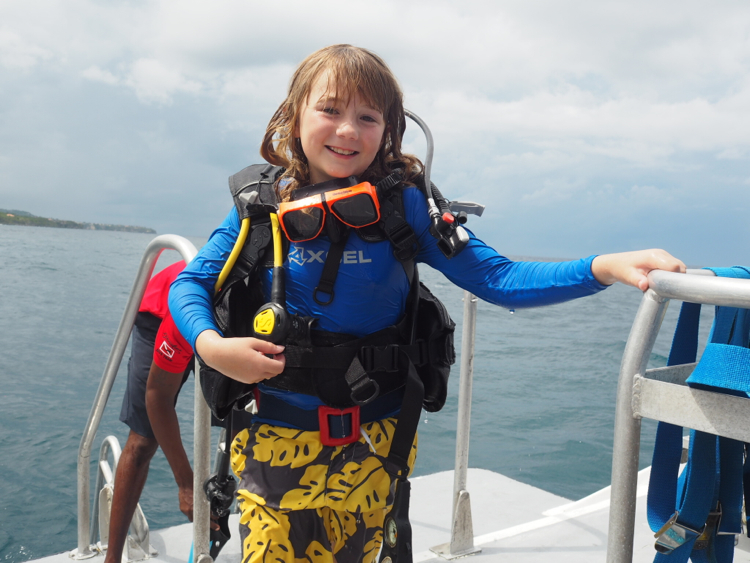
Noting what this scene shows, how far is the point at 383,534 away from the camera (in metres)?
1.24

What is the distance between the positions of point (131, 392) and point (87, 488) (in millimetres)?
384

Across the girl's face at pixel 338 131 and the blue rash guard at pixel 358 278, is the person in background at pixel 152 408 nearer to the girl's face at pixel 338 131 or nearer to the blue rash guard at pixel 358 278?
the blue rash guard at pixel 358 278

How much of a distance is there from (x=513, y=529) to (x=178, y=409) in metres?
6.33

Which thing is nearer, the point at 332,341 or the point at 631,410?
the point at 631,410

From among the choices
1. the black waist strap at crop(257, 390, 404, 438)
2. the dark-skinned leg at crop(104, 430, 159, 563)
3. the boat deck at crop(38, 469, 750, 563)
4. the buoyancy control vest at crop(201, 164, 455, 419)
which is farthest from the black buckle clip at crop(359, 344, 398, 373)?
the dark-skinned leg at crop(104, 430, 159, 563)

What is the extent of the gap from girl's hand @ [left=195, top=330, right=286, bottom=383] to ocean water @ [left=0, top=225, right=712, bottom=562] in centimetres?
215

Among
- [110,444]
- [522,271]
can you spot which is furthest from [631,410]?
[110,444]

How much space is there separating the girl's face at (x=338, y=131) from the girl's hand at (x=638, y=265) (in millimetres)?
575

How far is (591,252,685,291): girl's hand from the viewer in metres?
0.84

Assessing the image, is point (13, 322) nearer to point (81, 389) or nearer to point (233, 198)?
point (81, 389)

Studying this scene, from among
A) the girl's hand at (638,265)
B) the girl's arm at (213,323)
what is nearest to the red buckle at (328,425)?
the girl's arm at (213,323)

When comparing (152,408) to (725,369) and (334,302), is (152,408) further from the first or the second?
(725,369)

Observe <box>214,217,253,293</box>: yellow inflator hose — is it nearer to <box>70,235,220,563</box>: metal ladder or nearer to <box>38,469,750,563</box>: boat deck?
<box>70,235,220,563</box>: metal ladder

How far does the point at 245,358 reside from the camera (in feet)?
3.58
